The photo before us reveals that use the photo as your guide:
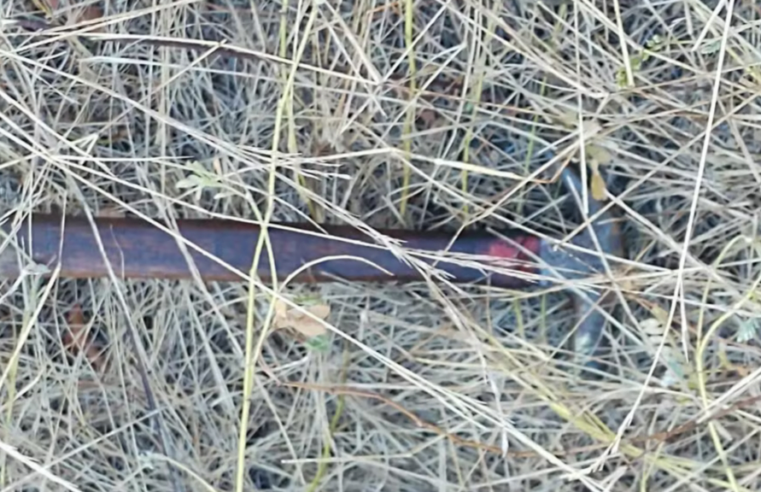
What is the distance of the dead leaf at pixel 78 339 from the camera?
5.16ft

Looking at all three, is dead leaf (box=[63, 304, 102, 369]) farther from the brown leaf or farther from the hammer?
the brown leaf

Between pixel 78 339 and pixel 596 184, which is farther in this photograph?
pixel 78 339

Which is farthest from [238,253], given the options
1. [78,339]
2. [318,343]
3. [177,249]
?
[78,339]

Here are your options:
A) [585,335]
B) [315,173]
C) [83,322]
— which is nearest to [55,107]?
[83,322]

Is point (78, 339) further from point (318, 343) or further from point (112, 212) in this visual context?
point (318, 343)

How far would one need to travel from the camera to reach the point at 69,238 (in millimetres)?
1423

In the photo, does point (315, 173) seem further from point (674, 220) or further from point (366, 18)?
point (674, 220)

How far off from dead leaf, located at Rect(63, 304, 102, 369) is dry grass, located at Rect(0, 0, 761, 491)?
12 mm

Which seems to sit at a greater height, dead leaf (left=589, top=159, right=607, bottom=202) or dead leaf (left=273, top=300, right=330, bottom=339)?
dead leaf (left=589, top=159, right=607, bottom=202)

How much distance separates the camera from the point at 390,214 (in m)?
1.56

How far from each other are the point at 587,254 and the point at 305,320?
497 mm

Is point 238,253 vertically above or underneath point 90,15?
underneath

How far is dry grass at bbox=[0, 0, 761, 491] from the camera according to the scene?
57.2 inches

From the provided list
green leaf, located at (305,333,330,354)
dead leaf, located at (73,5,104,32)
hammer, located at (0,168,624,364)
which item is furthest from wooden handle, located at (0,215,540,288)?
dead leaf, located at (73,5,104,32)
